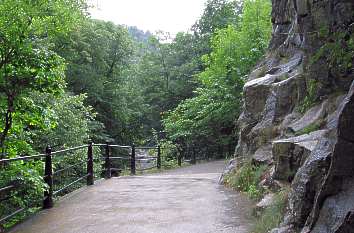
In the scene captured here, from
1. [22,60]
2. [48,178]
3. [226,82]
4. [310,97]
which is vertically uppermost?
[226,82]

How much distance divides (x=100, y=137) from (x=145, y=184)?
753 inches

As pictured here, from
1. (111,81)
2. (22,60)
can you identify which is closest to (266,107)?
(22,60)

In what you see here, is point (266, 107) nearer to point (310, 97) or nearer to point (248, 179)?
point (248, 179)

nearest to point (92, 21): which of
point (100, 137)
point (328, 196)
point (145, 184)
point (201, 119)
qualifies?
point (100, 137)

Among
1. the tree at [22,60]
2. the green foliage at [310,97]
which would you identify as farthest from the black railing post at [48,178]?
the green foliage at [310,97]

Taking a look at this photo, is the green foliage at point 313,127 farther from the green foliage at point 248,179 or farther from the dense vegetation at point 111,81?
the dense vegetation at point 111,81

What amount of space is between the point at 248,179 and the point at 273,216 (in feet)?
12.7

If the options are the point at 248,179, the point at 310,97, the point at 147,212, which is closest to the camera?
the point at 147,212

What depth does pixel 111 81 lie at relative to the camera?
37.2 metres

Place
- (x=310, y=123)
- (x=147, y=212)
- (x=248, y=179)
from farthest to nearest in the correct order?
(x=248, y=179) → (x=147, y=212) → (x=310, y=123)

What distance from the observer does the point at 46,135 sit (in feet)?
62.5

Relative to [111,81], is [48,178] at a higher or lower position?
lower

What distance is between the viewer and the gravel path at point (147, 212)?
6.84m

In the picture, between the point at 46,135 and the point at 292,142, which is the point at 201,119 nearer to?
the point at 46,135
